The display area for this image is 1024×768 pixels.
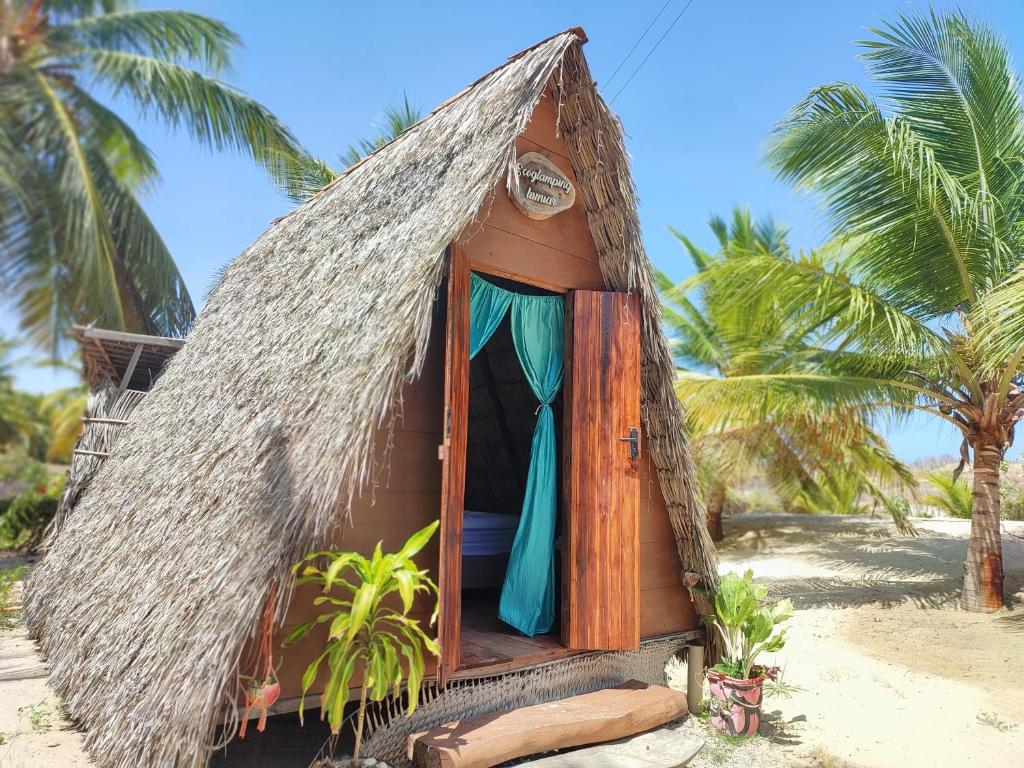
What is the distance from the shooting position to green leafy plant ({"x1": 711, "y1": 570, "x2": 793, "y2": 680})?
13.7 feet

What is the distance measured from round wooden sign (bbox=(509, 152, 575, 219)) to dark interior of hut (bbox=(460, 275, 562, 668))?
33.8 inches

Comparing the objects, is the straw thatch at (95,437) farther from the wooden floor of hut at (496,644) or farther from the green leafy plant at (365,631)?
the green leafy plant at (365,631)

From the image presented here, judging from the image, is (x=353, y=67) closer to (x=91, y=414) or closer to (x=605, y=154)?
(x=605, y=154)

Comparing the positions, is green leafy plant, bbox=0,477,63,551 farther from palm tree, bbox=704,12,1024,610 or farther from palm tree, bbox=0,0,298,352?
palm tree, bbox=704,12,1024,610

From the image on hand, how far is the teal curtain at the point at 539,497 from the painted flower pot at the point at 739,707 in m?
1.11

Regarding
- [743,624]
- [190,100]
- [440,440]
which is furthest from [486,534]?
[190,100]

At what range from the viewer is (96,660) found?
3.46m

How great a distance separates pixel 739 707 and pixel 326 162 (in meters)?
9.24

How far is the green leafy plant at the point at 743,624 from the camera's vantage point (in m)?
4.16

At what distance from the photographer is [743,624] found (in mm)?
4254

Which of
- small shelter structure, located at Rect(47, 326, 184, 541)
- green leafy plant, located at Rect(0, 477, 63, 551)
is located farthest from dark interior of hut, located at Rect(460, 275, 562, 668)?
green leafy plant, located at Rect(0, 477, 63, 551)

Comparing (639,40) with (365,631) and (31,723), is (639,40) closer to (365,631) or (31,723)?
(365,631)

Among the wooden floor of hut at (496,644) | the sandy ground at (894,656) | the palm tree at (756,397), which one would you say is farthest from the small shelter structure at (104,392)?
the sandy ground at (894,656)

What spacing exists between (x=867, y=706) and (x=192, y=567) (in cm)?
439
